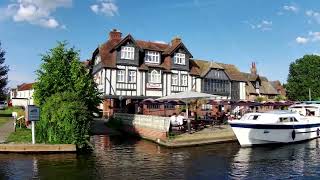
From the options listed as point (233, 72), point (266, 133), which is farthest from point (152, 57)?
point (266, 133)

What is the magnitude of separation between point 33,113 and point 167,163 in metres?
8.86

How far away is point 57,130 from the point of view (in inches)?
945

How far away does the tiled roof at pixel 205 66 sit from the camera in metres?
54.9

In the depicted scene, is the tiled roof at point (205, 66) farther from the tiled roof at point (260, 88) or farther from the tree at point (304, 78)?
the tree at point (304, 78)

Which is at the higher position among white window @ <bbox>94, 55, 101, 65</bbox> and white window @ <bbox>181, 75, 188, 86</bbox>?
white window @ <bbox>94, 55, 101, 65</bbox>

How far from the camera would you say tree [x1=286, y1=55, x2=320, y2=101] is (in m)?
86.7

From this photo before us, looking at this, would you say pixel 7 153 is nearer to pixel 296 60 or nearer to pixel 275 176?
pixel 275 176

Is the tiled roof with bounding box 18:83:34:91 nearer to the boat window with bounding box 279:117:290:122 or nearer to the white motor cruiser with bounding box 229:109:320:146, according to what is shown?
the white motor cruiser with bounding box 229:109:320:146

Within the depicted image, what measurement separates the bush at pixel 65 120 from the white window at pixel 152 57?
26.3 m

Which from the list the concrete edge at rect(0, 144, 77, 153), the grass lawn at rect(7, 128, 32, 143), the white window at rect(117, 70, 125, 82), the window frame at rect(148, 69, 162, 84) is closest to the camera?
the concrete edge at rect(0, 144, 77, 153)

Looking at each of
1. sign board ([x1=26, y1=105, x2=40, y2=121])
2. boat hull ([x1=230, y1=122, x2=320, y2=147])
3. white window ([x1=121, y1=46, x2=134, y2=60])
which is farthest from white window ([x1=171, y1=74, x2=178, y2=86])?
sign board ([x1=26, y1=105, x2=40, y2=121])

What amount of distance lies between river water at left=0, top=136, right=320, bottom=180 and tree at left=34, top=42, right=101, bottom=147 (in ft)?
5.81

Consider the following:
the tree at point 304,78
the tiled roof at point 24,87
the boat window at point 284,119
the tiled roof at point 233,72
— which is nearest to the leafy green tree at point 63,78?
the boat window at point 284,119

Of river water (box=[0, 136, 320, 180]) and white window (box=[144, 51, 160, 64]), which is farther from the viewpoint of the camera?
white window (box=[144, 51, 160, 64])
